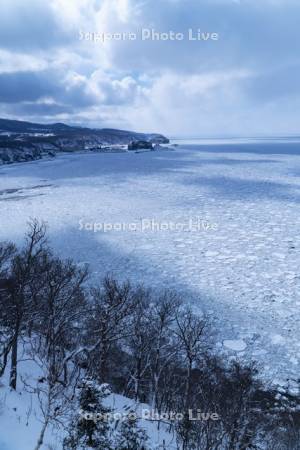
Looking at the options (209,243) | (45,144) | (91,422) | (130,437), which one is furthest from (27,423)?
(45,144)

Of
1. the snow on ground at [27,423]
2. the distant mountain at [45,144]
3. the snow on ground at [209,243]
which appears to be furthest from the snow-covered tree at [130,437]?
the distant mountain at [45,144]

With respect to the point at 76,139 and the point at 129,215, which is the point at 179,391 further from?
the point at 76,139

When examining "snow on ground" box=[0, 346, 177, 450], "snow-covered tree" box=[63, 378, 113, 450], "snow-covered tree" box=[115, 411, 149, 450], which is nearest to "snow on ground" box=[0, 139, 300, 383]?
"snow on ground" box=[0, 346, 177, 450]

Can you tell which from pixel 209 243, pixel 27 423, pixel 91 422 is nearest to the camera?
pixel 91 422

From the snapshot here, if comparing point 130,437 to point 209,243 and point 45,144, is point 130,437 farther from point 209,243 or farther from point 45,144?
point 45,144

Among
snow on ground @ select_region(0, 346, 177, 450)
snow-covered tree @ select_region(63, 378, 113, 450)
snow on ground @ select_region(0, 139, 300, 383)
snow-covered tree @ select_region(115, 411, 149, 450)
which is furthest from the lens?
snow on ground @ select_region(0, 139, 300, 383)

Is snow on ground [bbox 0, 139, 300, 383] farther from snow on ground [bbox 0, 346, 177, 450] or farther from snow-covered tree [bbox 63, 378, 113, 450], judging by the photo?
snow-covered tree [bbox 63, 378, 113, 450]

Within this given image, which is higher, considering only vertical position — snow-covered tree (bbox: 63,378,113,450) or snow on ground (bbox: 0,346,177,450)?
snow-covered tree (bbox: 63,378,113,450)

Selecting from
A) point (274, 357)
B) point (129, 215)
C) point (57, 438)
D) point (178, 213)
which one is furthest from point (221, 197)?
point (57, 438)

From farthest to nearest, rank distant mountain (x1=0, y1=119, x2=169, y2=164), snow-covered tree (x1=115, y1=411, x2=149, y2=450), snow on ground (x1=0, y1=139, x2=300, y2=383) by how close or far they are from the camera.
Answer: distant mountain (x1=0, y1=119, x2=169, y2=164) → snow on ground (x1=0, y1=139, x2=300, y2=383) → snow-covered tree (x1=115, y1=411, x2=149, y2=450)
